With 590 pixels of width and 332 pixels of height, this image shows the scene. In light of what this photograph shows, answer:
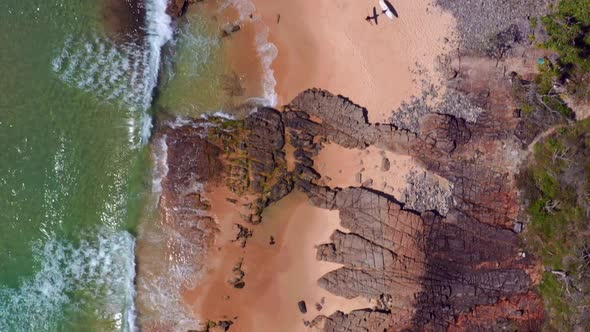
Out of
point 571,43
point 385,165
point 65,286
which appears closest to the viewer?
point 571,43

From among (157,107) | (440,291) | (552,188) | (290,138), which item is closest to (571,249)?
(552,188)

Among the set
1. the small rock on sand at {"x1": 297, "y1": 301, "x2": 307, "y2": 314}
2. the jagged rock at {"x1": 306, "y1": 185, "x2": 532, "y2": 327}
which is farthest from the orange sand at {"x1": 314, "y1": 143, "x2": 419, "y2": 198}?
the small rock on sand at {"x1": 297, "y1": 301, "x2": 307, "y2": 314}

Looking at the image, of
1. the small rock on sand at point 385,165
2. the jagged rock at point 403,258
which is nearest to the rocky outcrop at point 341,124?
the small rock on sand at point 385,165

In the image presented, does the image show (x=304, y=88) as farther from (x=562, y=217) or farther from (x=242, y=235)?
(x=562, y=217)

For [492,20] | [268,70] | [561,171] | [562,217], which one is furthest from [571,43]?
[268,70]

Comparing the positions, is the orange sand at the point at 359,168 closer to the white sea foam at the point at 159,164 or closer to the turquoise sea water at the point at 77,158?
the turquoise sea water at the point at 77,158

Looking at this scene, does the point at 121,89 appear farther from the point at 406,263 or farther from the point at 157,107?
the point at 406,263

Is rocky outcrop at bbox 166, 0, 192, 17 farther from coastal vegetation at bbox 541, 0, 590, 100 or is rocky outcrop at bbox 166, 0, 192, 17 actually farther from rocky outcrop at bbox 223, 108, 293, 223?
coastal vegetation at bbox 541, 0, 590, 100
